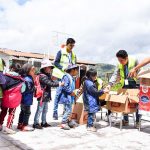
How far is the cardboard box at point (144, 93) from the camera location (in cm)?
604

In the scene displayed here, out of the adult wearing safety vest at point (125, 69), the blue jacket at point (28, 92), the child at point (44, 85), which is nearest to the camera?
the blue jacket at point (28, 92)

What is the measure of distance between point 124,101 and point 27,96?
6.35 feet

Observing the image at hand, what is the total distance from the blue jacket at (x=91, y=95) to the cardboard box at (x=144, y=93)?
807mm

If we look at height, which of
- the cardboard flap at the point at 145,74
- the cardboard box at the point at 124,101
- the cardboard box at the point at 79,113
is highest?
the cardboard flap at the point at 145,74

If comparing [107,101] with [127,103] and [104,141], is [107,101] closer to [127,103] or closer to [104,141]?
[127,103]

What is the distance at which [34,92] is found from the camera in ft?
19.7

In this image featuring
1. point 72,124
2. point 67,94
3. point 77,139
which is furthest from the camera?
point 72,124

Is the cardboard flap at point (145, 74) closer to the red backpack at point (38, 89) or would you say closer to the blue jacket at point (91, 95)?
the blue jacket at point (91, 95)

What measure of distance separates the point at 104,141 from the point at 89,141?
0.28 meters

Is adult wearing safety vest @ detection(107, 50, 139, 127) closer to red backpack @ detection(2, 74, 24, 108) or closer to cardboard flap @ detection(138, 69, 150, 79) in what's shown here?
cardboard flap @ detection(138, 69, 150, 79)

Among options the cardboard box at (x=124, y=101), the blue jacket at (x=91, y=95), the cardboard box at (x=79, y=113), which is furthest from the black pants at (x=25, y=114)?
the cardboard box at (x=124, y=101)

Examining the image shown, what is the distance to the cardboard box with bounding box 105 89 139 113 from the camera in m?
6.28

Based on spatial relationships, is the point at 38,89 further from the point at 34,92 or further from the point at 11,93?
the point at 11,93

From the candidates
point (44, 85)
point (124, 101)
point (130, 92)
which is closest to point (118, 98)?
point (124, 101)
